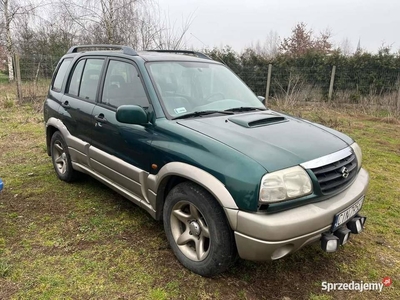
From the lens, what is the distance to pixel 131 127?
2953 millimetres

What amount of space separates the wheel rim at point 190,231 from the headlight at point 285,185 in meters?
0.60

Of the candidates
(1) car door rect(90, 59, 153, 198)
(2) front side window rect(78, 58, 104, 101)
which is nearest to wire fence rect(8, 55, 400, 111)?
(2) front side window rect(78, 58, 104, 101)

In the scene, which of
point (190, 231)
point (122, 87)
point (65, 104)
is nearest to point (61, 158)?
point (65, 104)

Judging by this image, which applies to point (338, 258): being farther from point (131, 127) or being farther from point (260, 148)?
point (131, 127)

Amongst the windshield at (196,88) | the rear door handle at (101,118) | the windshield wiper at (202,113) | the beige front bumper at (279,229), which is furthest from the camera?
the rear door handle at (101,118)

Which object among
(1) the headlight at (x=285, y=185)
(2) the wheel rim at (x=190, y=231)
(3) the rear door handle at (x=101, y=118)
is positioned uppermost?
(3) the rear door handle at (x=101, y=118)

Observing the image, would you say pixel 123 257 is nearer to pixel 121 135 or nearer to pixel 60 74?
pixel 121 135

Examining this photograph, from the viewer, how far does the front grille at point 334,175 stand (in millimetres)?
2246

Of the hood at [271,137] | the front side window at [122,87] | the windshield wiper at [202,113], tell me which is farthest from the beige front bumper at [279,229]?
the front side window at [122,87]

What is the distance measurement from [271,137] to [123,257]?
165 cm

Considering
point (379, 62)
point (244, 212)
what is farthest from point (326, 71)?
point (244, 212)

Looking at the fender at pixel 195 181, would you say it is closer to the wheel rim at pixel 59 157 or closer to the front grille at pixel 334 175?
the front grille at pixel 334 175

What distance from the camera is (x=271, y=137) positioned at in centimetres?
247

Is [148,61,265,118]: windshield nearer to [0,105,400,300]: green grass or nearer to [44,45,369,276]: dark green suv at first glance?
[44,45,369,276]: dark green suv
